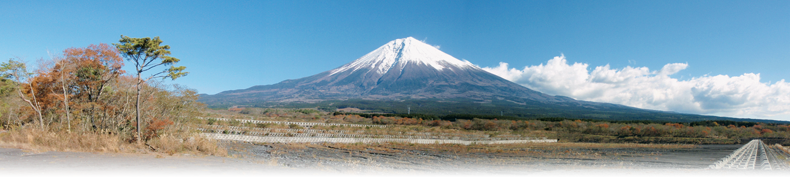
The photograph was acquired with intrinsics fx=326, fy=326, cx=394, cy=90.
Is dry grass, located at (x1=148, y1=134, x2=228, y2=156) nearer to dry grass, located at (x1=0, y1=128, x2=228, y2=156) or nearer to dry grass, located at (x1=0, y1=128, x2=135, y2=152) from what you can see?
dry grass, located at (x1=0, y1=128, x2=228, y2=156)

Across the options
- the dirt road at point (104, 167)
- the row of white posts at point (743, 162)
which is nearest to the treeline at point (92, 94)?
the dirt road at point (104, 167)

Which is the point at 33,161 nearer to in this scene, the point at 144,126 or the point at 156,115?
the point at 144,126

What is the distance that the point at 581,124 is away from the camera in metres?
60.7

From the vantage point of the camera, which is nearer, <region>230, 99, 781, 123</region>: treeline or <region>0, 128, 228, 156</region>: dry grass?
<region>0, 128, 228, 156</region>: dry grass

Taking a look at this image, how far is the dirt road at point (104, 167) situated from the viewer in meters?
6.70

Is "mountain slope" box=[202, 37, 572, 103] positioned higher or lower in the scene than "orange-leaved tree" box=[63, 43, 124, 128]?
→ higher

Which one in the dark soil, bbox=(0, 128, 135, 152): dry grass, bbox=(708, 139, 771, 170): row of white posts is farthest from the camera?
bbox=(708, 139, 771, 170): row of white posts

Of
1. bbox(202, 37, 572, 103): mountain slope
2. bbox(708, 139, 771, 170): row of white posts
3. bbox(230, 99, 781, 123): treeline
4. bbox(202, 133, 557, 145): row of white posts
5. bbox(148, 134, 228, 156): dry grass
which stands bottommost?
bbox(202, 133, 557, 145): row of white posts

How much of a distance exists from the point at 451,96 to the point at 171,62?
495 feet

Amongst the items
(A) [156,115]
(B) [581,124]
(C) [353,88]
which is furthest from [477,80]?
(A) [156,115]

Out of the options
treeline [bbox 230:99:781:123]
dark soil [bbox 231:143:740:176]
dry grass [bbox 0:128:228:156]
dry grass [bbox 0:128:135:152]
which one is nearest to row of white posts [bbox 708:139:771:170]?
dark soil [bbox 231:143:740:176]

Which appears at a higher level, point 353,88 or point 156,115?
point 353,88

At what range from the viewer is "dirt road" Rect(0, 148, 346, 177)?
264 inches

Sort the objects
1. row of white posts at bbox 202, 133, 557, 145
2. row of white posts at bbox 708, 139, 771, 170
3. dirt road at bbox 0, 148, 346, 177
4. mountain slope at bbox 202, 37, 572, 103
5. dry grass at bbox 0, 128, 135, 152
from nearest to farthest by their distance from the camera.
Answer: dirt road at bbox 0, 148, 346, 177
dry grass at bbox 0, 128, 135, 152
row of white posts at bbox 708, 139, 771, 170
row of white posts at bbox 202, 133, 557, 145
mountain slope at bbox 202, 37, 572, 103
